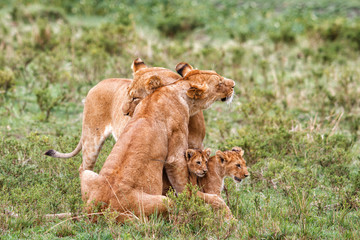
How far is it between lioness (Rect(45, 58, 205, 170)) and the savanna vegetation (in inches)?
19.6

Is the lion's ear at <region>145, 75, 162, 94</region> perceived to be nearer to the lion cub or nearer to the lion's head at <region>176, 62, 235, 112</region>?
the lion's head at <region>176, 62, 235, 112</region>

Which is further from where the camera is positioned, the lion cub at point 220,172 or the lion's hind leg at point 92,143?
the lion's hind leg at point 92,143

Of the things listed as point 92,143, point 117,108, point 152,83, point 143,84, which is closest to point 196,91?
point 152,83

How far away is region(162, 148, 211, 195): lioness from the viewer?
5.38 metres

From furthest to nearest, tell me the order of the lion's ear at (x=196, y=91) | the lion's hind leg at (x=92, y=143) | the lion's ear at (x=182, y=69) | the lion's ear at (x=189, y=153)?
1. the lion's hind leg at (x=92, y=143)
2. the lion's ear at (x=182, y=69)
3. the lion's ear at (x=196, y=91)
4. the lion's ear at (x=189, y=153)

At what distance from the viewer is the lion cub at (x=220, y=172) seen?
5.79 m

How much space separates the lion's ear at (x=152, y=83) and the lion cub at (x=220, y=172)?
3.09 feet

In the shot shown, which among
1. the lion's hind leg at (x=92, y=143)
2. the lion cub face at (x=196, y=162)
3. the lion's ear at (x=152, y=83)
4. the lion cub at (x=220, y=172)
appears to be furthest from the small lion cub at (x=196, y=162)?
the lion's hind leg at (x=92, y=143)

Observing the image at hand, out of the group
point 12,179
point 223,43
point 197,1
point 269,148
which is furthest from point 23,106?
point 197,1

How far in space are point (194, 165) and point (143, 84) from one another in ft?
3.19

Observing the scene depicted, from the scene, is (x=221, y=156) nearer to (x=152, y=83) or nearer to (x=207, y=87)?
(x=207, y=87)

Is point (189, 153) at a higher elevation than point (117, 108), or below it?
below

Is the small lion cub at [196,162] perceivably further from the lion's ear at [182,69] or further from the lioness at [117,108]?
the lion's ear at [182,69]

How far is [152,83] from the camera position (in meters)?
5.54
